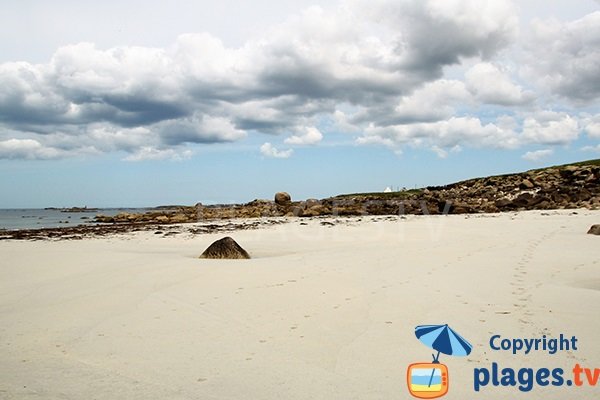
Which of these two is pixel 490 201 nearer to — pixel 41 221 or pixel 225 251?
pixel 225 251

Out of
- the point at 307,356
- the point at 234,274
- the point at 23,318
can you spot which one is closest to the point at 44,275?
the point at 23,318

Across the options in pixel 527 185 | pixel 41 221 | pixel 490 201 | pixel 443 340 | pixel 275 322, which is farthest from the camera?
pixel 41 221

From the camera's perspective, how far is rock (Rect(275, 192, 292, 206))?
130 feet

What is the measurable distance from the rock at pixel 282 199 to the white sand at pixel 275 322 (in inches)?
1215

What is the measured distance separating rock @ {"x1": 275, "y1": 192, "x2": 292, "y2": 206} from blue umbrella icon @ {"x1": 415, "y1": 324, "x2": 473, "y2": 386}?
35154 mm

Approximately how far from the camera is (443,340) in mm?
3998

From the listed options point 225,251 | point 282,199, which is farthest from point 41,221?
point 225,251

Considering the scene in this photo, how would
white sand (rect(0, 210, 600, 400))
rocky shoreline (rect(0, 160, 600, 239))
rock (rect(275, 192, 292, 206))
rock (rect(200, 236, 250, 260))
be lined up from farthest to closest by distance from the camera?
rock (rect(275, 192, 292, 206)), rocky shoreline (rect(0, 160, 600, 239)), rock (rect(200, 236, 250, 260)), white sand (rect(0, 210, 600, 400))

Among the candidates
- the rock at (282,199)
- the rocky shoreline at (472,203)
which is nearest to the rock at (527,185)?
the rocky shoreline at (472,203)

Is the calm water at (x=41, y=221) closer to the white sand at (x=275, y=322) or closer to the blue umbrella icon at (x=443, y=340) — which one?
the white sand at (x=275, y=322)

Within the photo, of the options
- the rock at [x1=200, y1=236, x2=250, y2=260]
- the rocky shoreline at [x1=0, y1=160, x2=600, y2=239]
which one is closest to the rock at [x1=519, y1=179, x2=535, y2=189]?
the rocky shoreline at [x1=0, y1=160, x2=600, y2=239]

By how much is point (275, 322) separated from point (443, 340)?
175 centimetres

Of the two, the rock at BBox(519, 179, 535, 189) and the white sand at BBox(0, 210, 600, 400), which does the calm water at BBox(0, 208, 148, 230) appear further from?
the rock at BBox(519, 179, 535, 189)

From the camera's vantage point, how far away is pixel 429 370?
3375 mm
